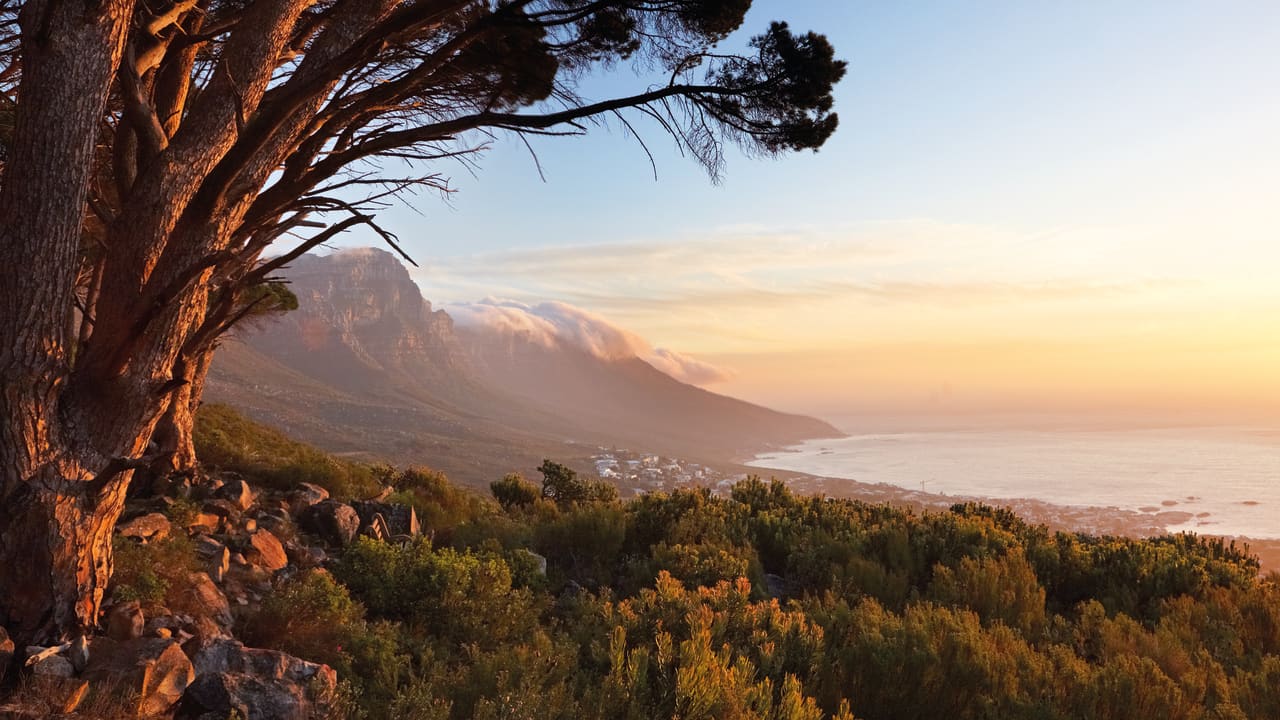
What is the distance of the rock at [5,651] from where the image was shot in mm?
3615

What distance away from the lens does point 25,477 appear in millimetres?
3988

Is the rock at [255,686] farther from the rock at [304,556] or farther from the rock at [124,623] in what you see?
the rock at [304,556]

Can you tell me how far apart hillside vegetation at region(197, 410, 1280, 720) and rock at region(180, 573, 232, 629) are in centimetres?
21

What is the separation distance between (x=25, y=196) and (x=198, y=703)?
352 centimetres

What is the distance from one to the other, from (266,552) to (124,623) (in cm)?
258

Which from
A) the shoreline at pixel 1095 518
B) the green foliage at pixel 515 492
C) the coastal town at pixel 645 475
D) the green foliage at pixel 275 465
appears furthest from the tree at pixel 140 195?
the coastal town at pixel 645 475

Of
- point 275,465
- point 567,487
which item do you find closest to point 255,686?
point 275,465

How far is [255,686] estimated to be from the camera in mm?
3631

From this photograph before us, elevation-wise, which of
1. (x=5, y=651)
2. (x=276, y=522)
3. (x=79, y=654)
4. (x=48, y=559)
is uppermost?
(x=48, y=559)

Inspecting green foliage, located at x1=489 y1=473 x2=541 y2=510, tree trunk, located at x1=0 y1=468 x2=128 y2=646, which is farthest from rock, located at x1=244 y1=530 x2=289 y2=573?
green foliage, located at x1=489 y1=473 x2=541 y2=510

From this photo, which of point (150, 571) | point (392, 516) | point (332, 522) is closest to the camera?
point (150, 571)

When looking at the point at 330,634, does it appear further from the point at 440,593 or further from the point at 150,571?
the point at 150,571

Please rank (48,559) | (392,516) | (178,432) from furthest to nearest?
1. (392,516)
2. (178,432)
3. (48,559)

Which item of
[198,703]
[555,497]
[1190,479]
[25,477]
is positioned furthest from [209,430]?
[1190,479]
